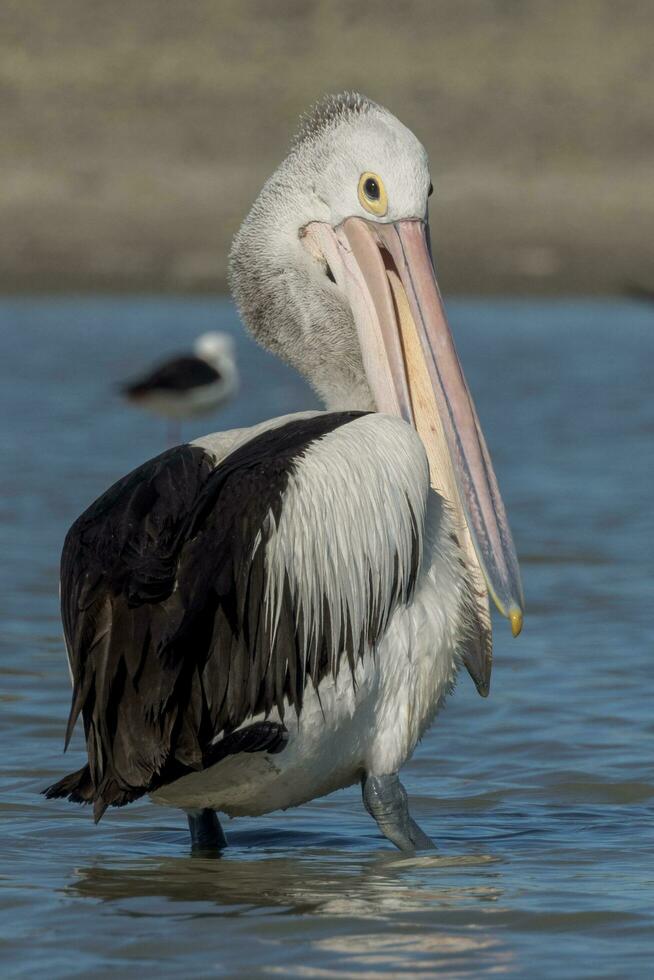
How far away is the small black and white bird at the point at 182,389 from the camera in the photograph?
12438mm

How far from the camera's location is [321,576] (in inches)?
154

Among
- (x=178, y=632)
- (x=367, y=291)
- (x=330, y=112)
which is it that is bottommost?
(x=178, y=632)

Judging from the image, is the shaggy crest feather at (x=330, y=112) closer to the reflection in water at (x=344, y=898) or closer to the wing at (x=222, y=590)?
the wing at (x=222, y=590)

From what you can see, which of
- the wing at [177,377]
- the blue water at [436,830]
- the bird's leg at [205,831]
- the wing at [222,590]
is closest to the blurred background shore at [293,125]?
the wing at [177,377]

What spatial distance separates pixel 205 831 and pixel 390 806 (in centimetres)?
47

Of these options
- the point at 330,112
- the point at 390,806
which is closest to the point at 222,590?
the point at 390,806

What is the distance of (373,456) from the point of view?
3986 mm

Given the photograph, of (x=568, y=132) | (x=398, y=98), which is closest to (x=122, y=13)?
(x=398, y=98)

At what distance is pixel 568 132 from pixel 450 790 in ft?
96.0

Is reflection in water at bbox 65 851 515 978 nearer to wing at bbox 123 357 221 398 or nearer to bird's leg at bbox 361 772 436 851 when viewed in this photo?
bird's leg at bbox 361 772 436 851

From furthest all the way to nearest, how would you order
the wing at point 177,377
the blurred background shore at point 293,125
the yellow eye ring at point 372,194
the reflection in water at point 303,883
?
1. the blurred background shore at point 293,125
2. the wing at point 177,377
3. the yellow eye ring at point 372,194
4. the reflection in water at point 303,883

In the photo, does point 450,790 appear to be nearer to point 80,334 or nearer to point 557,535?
point 557,535

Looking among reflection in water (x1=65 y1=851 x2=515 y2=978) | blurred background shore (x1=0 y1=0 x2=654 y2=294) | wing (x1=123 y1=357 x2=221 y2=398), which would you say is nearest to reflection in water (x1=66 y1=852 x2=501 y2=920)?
reflection in water (x1=65 y1=851 x2=515 y2=978)

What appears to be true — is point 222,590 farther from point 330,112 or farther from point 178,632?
point 330,112
